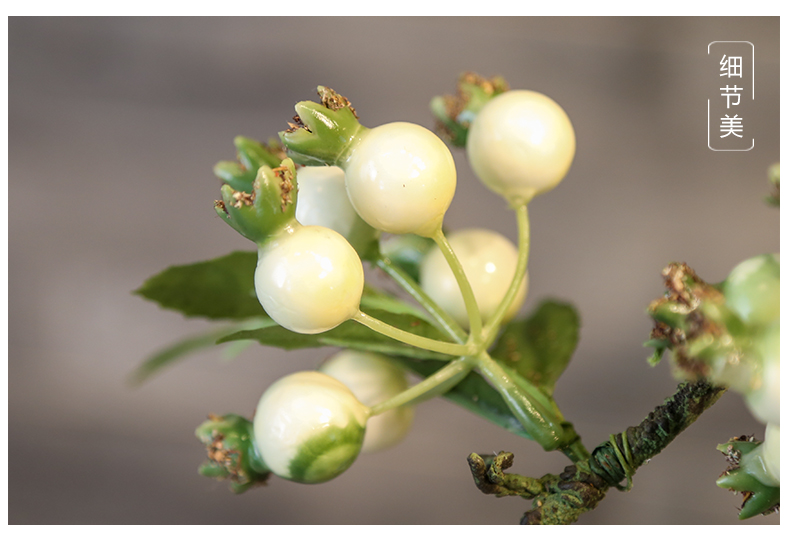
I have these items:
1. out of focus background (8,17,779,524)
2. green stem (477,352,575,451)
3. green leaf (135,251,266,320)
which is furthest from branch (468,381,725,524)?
out of focus background (8,17,779,524)

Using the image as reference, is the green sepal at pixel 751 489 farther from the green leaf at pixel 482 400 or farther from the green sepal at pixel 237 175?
the green sepal at pixel 237 175

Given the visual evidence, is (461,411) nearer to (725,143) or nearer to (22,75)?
(725,143)

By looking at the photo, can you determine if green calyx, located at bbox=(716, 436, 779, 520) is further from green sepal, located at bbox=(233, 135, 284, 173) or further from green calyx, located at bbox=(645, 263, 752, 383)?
green sepal, located at bbox=(233, 135, 284, 173)

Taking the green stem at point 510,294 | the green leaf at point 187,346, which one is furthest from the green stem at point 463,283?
the green leaf at point 187,346

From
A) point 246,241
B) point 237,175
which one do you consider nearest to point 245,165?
point 237,175

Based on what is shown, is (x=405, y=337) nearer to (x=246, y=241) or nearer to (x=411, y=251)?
(x=411, y=251)

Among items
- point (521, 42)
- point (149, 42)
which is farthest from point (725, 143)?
point (149, 42)
